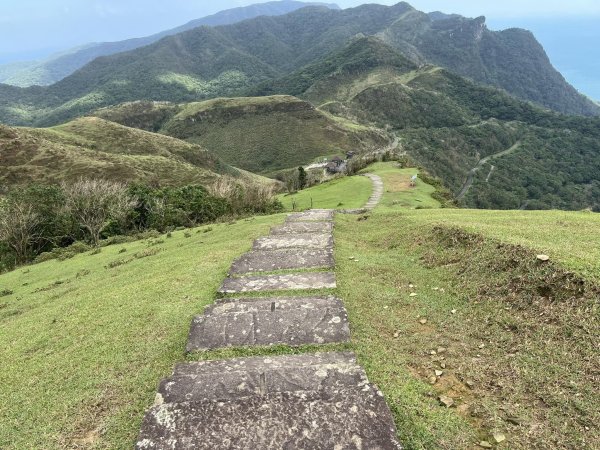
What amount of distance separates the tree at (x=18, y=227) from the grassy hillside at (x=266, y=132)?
105 meters

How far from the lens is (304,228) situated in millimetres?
18484

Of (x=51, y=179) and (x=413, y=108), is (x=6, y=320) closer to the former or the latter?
(x=51, y=179)

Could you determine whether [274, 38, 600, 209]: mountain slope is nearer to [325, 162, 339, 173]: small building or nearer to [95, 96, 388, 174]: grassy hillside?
[325, 162, 339, 173]: small building

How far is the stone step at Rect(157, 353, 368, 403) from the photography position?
21.7 feet

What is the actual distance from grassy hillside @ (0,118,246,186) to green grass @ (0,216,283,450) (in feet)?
222

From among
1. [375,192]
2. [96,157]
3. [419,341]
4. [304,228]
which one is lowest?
[375,192]

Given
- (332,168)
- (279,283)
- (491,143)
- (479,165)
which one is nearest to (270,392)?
(279,283)

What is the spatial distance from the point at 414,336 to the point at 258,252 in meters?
7.45

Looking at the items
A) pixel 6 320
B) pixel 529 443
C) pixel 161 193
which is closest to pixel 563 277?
pixel 529 443

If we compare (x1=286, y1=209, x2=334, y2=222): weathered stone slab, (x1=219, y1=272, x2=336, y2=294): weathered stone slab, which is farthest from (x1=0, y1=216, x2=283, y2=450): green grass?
(x1=286, y1=209, x2=334, y2=222): weathered stone slab

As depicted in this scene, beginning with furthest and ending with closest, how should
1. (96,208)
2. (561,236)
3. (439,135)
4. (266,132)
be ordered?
(266,132), (439,135), (96,208), (561,236)

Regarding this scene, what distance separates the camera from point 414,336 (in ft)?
28.2

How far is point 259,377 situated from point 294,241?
9.29 metres

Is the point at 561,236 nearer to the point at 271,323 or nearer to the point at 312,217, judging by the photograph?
the point at 271,323
